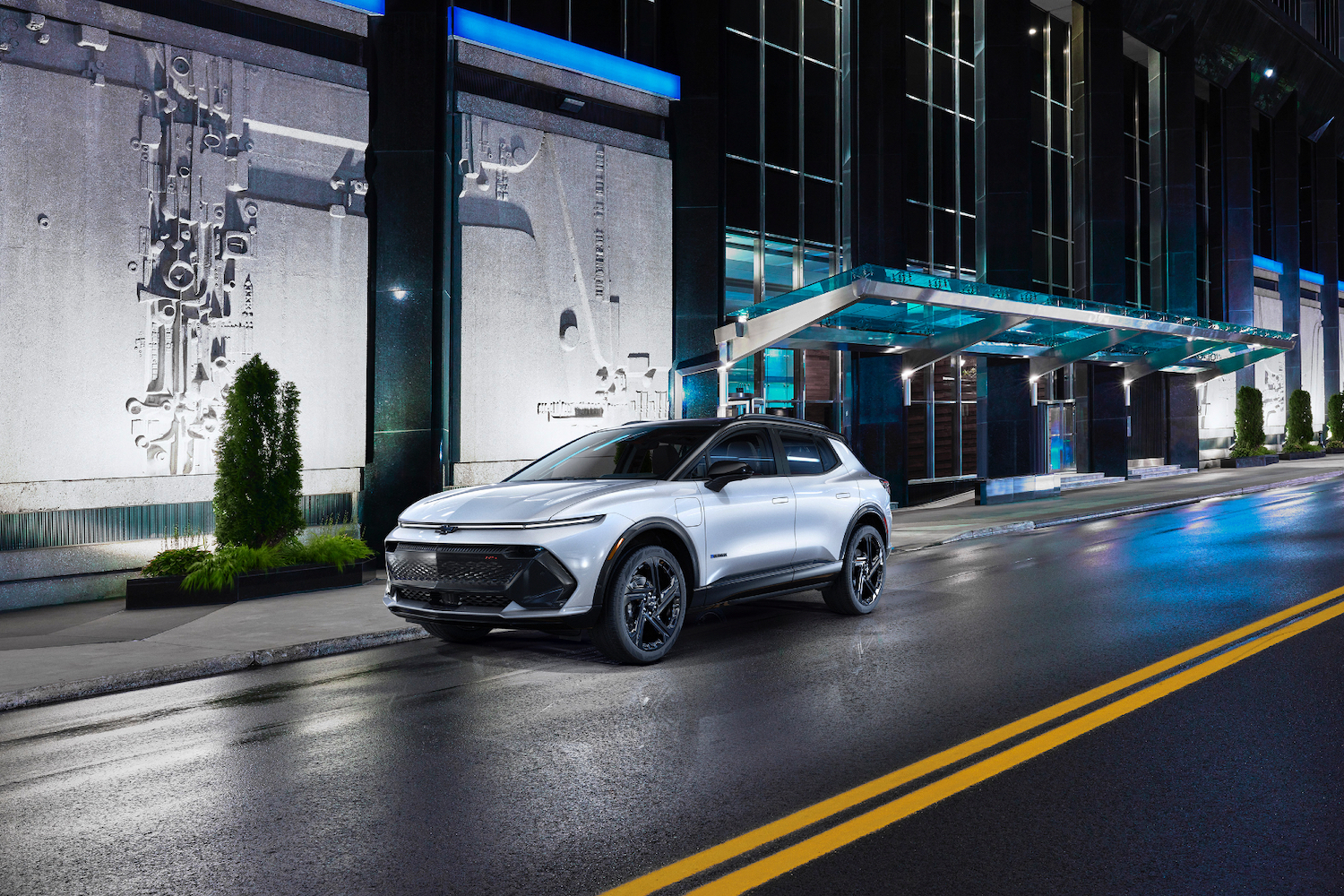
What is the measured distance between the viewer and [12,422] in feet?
37.4

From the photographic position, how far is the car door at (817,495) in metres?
9.04

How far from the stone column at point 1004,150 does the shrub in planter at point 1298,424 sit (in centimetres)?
2133

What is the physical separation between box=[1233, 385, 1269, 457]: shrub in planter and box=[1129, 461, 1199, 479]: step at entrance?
275 centimetres

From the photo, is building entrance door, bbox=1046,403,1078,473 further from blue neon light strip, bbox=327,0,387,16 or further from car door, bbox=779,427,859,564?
car door, bbox=779,427,859,564

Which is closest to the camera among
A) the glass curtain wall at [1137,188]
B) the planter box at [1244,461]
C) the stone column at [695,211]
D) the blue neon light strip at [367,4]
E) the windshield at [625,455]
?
the windshield at [625,455]

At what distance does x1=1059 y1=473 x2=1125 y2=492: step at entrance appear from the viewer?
100.0 ft

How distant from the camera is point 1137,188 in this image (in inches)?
1415

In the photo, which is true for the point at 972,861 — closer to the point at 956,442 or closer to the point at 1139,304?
the point at 956,442

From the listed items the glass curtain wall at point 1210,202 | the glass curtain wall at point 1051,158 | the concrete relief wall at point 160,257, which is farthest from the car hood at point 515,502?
the glass curtain wall at point 1210,202

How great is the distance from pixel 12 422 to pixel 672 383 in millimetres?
10641

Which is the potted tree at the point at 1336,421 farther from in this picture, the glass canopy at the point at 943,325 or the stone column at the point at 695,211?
the stone column at the point at 695,211

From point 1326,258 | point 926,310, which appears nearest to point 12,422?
point 926,310

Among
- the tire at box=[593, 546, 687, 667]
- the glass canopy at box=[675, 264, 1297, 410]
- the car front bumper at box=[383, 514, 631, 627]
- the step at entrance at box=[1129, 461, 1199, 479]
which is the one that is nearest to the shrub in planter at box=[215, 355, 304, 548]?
the car front bumper at box=[383, 514, 631, 627]

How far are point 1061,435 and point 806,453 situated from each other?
25.2m
